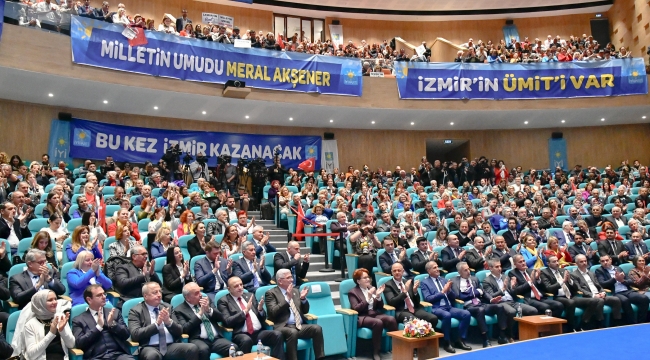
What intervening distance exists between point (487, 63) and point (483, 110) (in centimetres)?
126

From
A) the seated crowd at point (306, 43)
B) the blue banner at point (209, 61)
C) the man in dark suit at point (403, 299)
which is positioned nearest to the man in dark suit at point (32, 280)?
the man in dark suit at point (403, 299)

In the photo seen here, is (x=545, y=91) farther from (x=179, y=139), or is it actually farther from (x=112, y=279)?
(x=112, y=279)

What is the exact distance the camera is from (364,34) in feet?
58.2

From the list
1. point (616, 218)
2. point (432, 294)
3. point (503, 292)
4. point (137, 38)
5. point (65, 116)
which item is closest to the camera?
point (432, 294)

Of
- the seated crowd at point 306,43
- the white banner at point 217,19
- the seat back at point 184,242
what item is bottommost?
the seat back at point 184,242

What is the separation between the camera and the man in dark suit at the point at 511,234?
27.4 feet

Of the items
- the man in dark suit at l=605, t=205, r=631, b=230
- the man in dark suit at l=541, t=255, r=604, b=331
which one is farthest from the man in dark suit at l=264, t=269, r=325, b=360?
the man in dark suit at l=605, t=205, r=631, b=230

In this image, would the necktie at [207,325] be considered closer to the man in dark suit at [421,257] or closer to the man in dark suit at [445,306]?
the man in dark suit at [445,306]

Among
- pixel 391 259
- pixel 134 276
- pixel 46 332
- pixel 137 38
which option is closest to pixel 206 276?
pixel 134 276

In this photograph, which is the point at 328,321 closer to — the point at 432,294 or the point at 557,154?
the point at 432,294

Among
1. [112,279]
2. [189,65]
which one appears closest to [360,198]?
[189,65]

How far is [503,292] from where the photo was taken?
6676 mm

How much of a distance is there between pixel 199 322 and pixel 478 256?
4.30 m

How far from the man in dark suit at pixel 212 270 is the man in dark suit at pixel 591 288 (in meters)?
4.78
